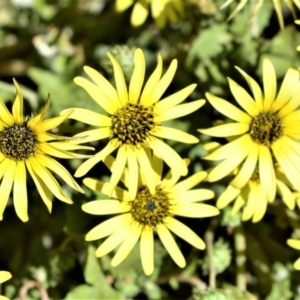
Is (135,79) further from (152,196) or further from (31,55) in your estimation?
(31,55)

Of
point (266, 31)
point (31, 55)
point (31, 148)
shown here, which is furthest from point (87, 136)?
point (266, 31)

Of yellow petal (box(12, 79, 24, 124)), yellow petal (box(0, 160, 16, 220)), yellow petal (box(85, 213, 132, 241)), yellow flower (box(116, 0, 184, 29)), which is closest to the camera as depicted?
yellow petal (box(12, 79, 24, 124))

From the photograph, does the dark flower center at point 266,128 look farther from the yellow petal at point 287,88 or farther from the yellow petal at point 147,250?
the yellow petal at point 147,250

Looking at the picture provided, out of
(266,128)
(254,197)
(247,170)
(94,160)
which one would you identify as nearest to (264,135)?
(266,128)

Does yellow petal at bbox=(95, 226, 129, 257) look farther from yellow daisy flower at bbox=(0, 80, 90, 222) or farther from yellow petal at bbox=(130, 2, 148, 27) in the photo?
yellow petal at bbox=(130, 2, 148, 27)

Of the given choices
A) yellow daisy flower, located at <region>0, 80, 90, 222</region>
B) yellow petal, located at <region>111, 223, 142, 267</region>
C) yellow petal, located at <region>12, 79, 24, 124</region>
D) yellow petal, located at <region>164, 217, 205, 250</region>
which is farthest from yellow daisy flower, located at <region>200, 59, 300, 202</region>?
yellow petal, located at <region>12, 79, 24, 124</region>

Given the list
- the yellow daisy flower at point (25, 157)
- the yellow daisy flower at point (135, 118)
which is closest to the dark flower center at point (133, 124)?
the yellow daisy flower at point (135, 118)
